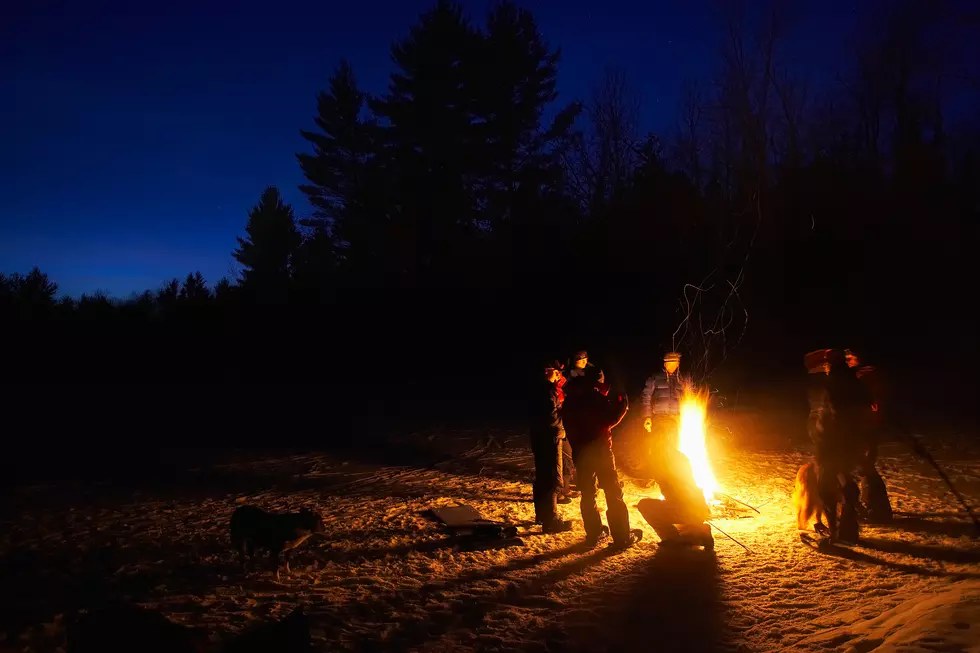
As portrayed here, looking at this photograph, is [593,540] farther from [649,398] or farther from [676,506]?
[649,398]

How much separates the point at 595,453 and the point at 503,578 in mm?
1819

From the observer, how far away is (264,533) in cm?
714

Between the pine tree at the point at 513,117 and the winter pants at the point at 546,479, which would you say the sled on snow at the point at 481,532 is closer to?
the winter pants at the point at 546,479

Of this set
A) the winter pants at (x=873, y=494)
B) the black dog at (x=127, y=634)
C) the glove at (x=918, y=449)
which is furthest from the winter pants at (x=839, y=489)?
the black dog at (x=127, y=634)

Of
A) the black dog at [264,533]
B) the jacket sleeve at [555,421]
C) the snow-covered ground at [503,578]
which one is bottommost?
the snow-covered ground at [503,578]

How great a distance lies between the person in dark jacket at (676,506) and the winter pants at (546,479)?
1092 mm

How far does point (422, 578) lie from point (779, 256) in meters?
22.8

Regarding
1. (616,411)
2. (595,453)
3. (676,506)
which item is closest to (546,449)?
(595,453)

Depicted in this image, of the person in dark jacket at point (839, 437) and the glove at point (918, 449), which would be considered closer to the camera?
the glove at point (918, 449)

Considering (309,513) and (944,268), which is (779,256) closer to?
(944,268)

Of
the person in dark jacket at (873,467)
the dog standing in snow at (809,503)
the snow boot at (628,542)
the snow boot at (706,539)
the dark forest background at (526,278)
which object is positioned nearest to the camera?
the snow boot at (706,539)

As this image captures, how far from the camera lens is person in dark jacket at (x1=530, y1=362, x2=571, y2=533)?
26.3 ft

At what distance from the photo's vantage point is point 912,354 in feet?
78.1

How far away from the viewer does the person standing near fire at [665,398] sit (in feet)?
31.0
